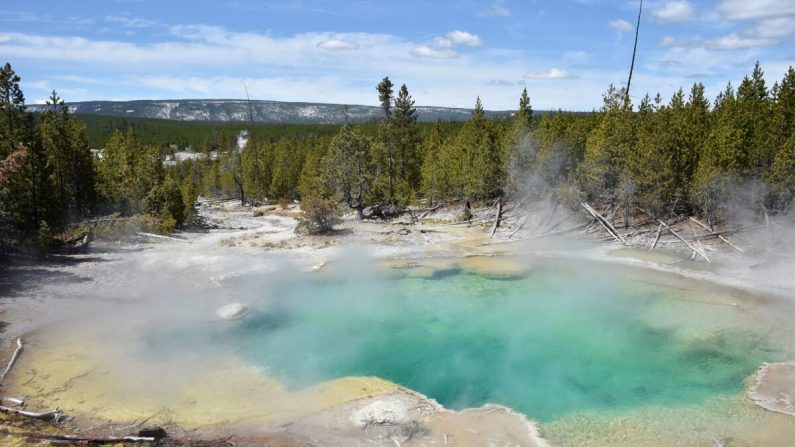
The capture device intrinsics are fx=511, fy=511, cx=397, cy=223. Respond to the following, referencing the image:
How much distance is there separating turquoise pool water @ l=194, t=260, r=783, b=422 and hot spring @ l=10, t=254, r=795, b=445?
0.20ft

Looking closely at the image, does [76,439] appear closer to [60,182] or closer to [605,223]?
[60,182]

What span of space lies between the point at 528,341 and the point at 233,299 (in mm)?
11853

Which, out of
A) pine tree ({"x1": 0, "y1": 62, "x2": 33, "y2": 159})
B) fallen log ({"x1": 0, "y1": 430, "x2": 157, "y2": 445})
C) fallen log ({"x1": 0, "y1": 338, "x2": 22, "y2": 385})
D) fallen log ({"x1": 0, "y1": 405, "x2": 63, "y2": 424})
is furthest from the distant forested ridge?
fallen log ({"x1": 0, "y1": 430, "x2": 157, "y2": 445})

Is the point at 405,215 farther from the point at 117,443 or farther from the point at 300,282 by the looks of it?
the point at 117,443

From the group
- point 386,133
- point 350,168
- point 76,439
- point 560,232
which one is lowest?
point 76,439

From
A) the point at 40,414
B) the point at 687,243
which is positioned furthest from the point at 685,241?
the point at 40,414

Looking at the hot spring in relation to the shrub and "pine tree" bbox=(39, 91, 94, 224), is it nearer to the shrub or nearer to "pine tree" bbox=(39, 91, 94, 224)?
the shrub

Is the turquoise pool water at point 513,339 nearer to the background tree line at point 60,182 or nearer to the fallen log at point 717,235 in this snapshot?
the fallen log at point 717,235

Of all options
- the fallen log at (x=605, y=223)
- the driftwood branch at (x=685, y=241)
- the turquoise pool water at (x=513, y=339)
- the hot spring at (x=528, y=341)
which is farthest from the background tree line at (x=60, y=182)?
the driftwood branch at (x=685, y=241)

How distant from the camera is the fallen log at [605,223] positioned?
1196 inches

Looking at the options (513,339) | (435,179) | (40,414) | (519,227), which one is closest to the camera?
(40,414)

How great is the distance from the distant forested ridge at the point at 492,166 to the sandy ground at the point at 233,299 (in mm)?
2605

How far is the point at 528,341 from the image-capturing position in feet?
58.1

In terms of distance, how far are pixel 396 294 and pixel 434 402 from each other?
9.75m
